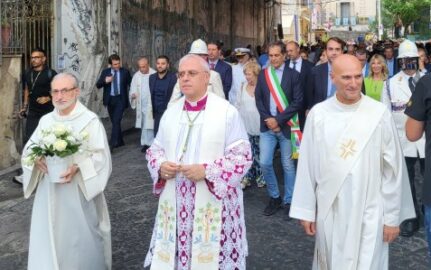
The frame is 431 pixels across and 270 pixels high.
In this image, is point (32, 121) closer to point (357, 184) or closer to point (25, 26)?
point (25, 26)

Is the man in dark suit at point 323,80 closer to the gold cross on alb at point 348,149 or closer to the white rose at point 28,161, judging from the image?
the gold cross on alb at point 348,149

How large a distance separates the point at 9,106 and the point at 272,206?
4963 millimetres

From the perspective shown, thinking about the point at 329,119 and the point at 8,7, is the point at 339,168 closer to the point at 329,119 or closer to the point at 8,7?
the point at 329,119

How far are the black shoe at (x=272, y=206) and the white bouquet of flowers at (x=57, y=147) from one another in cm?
283

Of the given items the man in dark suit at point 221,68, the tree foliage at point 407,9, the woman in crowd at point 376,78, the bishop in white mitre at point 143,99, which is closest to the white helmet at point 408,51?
the woman in crowd at point 376,78

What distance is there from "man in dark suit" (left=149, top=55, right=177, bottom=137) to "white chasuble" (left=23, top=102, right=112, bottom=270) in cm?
484

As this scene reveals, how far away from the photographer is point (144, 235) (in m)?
5.83

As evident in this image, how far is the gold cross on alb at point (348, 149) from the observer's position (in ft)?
11.4

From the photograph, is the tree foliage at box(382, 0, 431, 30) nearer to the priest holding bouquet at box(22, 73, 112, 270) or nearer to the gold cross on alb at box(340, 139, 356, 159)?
the priest holding bouquet at box(22, 73, 112, 270)

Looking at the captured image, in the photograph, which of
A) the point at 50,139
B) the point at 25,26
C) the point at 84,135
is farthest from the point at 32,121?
the point at 50,139

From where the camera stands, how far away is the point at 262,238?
5664mm

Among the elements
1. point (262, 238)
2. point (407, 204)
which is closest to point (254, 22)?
point (262, 238)

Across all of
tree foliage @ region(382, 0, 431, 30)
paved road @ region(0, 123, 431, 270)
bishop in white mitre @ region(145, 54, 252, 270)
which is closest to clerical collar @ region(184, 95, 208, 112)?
bishop in white mitre @ region(145, 54, 252, 270)

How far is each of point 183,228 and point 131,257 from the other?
1689 millimetres
